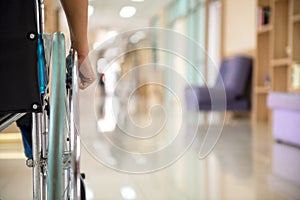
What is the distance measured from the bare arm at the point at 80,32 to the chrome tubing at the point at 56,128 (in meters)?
0.13

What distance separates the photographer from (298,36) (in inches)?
188

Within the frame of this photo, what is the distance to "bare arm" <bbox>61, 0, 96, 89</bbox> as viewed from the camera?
0.92 metres

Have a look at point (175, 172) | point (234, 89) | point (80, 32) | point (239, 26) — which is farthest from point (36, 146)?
point (239, 26)

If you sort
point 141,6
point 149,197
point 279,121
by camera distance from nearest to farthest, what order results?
point 149,197 → point 279,121 → point 141,6

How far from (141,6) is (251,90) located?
453cm

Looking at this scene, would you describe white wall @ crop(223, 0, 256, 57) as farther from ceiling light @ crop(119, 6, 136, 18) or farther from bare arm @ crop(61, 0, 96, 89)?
bare arm @ crop(61, 0, 96, 89)

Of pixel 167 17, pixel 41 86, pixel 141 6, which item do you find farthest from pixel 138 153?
pixel 167 17

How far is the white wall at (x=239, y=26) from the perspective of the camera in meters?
6.53

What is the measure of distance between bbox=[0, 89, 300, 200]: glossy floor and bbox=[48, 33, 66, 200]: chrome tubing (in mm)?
464

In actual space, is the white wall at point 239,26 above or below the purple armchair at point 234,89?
above

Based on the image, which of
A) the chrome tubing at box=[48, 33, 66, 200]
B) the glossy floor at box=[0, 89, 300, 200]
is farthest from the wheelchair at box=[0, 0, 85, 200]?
the glossy floor at box=[0, 89, 300, 200]

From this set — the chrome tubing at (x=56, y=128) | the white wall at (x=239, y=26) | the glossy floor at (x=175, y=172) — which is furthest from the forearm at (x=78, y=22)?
the white wall at (x=239, y=26)

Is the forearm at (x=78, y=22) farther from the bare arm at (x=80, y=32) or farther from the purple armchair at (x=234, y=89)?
the purple armchair at (x=234, y=89)

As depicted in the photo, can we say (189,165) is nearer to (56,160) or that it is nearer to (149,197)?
(149,197)
